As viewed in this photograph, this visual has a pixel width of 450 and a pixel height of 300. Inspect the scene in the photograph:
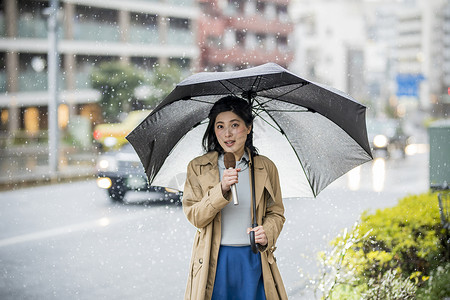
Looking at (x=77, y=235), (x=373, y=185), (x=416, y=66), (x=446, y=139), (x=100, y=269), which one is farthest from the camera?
(x=373, y=185)

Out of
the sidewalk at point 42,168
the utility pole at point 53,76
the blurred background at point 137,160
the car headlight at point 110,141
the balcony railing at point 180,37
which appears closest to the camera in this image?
the blurred background at point 137,160

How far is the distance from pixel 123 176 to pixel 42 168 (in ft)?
11.5

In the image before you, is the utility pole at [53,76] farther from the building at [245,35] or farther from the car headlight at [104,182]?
the building at [245,35]

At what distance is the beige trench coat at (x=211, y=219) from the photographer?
201cm

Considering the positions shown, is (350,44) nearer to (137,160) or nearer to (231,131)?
(137,160)

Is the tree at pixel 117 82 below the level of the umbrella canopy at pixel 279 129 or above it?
above

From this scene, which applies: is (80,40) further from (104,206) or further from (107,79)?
(104,206)

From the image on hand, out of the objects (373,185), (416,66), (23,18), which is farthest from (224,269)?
(23,18)

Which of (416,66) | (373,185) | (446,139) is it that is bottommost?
(373,185)

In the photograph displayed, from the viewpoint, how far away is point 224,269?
6.72 feet

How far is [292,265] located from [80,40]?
650cm

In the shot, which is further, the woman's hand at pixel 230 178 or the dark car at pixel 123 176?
the dark car at pixel 123 176

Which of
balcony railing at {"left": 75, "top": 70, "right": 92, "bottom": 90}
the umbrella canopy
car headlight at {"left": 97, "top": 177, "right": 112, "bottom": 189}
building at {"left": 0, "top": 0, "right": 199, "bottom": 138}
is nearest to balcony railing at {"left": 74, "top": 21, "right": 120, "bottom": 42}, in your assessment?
building at {"left": 0, "top": 0, "right": 199, "bottom": 138}

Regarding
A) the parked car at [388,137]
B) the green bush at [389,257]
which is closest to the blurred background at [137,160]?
the green bush at [389,257]
